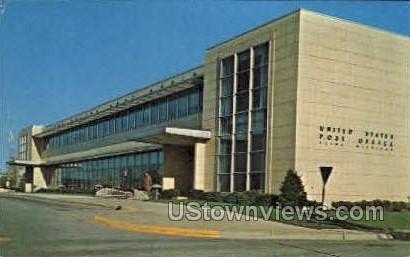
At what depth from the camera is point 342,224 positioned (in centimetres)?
2320

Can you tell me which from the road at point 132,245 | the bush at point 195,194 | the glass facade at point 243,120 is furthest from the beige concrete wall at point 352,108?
the road at point 132,245

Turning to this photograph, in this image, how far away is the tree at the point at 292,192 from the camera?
3097 centimetres

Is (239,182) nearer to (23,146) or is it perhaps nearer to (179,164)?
(179,164)

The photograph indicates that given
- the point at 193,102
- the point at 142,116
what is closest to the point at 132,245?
the point at 193,102

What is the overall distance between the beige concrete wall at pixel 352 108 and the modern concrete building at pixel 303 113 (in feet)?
0.19

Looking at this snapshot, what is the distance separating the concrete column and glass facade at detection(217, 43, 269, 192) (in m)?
1.89

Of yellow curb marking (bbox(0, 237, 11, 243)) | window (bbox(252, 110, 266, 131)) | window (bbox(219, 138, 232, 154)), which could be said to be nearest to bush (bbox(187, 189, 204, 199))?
window (bbox(219, 138, 232, 154))

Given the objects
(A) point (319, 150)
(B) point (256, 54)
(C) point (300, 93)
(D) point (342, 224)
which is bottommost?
(D) point (342, 224)

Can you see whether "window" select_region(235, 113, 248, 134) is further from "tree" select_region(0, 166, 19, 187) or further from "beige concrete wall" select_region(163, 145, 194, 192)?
"tree" select_region(0, 166, 19, 187)

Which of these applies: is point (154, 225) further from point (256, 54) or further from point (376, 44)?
point (376, 44)

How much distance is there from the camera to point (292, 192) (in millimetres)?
31203

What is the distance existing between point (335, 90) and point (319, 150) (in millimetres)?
3694

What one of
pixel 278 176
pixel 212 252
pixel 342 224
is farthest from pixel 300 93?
pixel 212 252

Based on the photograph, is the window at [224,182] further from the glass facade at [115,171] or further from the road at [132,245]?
the road at [132,245]
